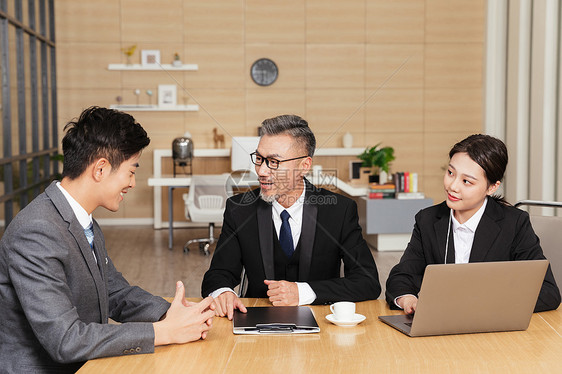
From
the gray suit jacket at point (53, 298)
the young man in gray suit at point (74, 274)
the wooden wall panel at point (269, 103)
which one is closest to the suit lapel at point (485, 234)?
the young man in gray suit at point (74, 274)

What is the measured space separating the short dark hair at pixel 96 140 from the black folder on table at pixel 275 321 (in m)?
0.56

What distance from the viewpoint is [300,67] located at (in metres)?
8.40

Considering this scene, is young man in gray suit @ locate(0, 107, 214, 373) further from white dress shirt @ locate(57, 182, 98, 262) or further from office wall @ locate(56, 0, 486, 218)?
office wall @ locate(56, 0, 486, 218)

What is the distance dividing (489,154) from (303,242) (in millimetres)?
759

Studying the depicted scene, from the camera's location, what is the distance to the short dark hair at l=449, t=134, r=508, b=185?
2.22 metres

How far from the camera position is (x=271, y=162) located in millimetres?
2395

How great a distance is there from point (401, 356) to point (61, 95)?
7.48 metres

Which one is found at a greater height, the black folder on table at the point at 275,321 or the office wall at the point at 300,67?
the office wall at the point at 300,67

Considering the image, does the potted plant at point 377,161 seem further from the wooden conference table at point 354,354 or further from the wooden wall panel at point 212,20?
the wooden conference table at point 354,354

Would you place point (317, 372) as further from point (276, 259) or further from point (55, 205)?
point (276, 259)

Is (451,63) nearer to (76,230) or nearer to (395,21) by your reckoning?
(395,21)

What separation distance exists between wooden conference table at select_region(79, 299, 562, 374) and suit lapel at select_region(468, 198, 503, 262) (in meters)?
0.48

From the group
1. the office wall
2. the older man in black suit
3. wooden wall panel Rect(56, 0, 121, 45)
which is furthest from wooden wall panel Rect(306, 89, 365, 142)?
the older man in black suit

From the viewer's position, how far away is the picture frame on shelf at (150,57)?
8.12m
